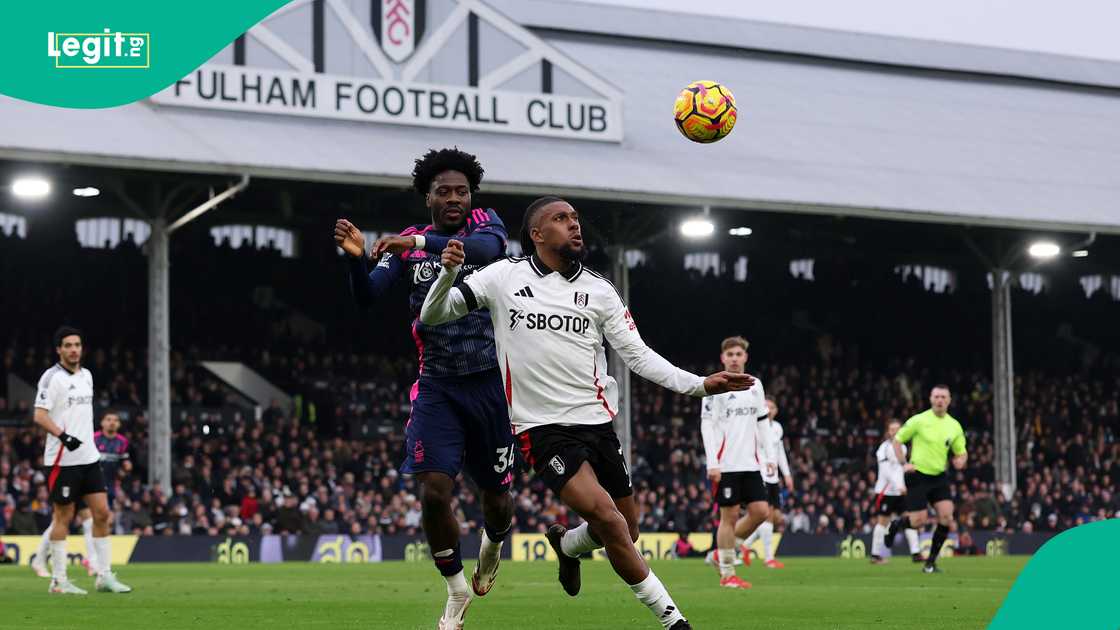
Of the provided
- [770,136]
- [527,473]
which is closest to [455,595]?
[527,473]

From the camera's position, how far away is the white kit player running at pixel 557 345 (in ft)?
30.7

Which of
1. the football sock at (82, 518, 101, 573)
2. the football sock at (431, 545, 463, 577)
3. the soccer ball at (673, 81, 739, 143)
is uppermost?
the soccer ball at (673, 81, 739, 143)

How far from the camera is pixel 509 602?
14094 millimetres

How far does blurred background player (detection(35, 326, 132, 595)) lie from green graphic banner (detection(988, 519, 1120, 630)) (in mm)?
8074

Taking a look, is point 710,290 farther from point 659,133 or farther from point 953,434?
point 953,434

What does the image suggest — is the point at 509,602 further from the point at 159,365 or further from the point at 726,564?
the point at 159,365

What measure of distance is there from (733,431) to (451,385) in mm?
9104

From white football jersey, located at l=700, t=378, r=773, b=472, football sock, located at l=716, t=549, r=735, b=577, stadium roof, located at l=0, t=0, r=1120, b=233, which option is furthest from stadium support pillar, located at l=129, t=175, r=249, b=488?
football sock, located at l=716, t=549, r=735, b=577

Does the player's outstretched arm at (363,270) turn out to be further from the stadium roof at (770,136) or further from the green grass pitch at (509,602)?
the stadium roof at (770,136)

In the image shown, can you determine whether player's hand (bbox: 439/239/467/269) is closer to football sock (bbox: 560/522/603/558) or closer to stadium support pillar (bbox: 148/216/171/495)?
football sock (bbox: 560/522/603/558)

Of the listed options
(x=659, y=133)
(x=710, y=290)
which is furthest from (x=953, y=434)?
(x=710, y=290)

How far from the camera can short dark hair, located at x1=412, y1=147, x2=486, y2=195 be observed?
10570 mm

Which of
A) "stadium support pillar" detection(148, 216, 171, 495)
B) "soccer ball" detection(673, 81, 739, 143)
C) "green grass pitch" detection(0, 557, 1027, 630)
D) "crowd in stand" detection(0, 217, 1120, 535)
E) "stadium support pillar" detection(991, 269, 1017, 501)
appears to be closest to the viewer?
"green grass pitch" detection(0, 557, 1027, 630)

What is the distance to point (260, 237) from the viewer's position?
3994 centimetres
